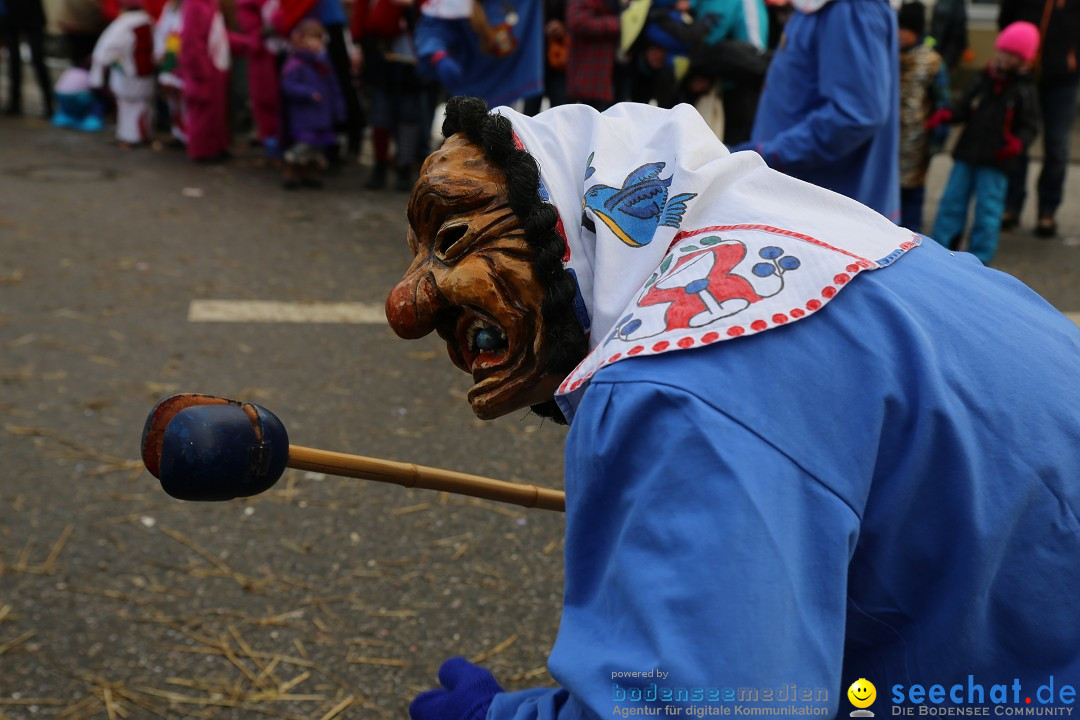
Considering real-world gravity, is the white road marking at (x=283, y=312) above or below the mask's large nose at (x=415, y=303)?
below

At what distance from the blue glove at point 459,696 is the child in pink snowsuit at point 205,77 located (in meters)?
7.96

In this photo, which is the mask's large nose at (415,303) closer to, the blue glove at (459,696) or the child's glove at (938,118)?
the blue glove at (459,696)

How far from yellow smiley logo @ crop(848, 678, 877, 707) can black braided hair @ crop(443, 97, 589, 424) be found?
0.52 m

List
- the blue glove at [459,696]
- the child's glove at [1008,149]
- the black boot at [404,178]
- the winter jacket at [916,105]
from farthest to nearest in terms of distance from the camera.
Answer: the black boot at [404,178], the winter jacket at [916,105], the child's glove at [1008,149], the blue glove at [459,696]

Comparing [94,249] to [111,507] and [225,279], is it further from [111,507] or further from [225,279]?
[111,507]

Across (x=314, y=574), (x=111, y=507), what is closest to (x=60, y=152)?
(x=111, y=507)

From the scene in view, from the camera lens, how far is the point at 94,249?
6375 millimetres

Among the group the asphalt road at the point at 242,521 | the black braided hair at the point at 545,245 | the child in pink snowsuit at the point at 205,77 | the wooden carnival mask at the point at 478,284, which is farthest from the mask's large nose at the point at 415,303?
the child in pink snowsuit at the point at 205,77

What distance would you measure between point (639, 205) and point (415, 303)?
35cm

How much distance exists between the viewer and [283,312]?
17.8ft

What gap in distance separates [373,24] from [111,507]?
200 inches

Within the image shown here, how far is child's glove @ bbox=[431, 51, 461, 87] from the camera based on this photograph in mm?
6406

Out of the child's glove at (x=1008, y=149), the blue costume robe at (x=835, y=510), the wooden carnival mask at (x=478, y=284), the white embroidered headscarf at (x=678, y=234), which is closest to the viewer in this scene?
the blue costume robe at (x=835, y=510)

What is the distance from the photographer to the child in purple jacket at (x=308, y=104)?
25.9ft
